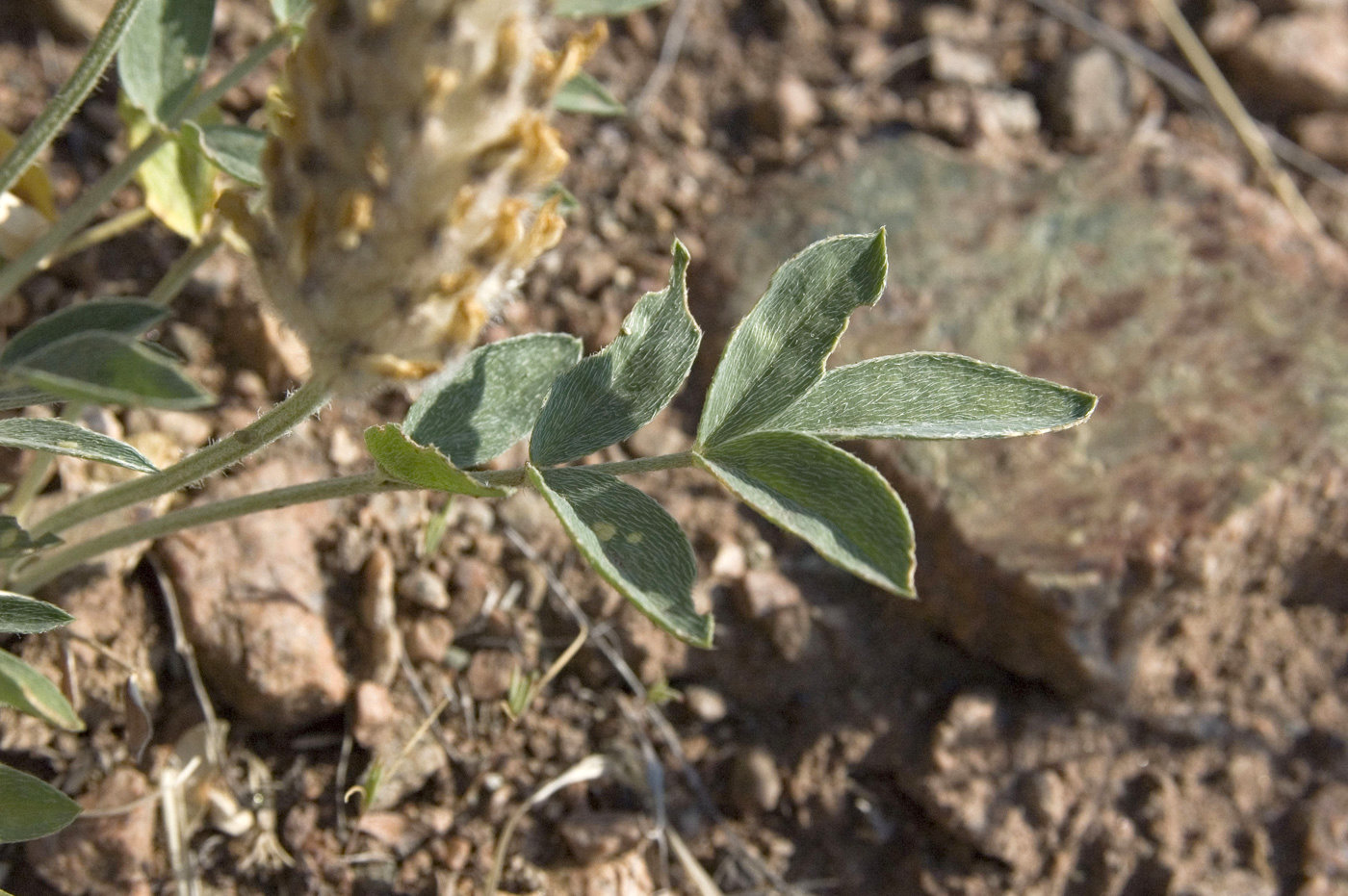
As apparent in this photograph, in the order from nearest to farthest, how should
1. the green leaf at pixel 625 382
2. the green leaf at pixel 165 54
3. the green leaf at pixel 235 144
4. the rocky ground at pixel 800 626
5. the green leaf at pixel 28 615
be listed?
the green leaf at pixel 28 615, the green leaf at pixel 625 382, the green leaf at pixel 235 144, the green leaf at pixel 165 54, the rocky ground at pixel 800 626

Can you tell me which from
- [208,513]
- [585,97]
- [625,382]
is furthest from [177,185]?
[625,382]

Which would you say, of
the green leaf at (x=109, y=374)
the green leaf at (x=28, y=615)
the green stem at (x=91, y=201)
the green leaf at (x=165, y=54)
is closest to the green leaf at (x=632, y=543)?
the green leaf at (x=109, y=374)

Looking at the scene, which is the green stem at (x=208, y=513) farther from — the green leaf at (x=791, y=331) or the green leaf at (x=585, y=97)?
the green leaf at (x=585, y=97)

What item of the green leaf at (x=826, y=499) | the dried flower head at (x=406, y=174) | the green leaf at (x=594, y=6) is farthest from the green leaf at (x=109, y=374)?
the green leaf at (x=594, y=6)

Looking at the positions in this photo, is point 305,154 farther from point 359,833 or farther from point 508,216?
point 359,833

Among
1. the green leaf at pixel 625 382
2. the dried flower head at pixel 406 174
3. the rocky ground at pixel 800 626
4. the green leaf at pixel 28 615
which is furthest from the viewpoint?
the rocky ground at pixel 800 626

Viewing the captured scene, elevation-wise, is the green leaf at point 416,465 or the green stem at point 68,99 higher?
the green stem at point 68,99

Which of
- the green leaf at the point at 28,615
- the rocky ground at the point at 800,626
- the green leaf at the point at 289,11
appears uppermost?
the green leaf at the point at 289,11

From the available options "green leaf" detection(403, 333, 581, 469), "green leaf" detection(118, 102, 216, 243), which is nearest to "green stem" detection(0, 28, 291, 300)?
"green leaf" detection(118, 102, 216, 243)

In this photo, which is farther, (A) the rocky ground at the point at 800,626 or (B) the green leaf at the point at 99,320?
(A) the rocky ground at the point at 800,626
